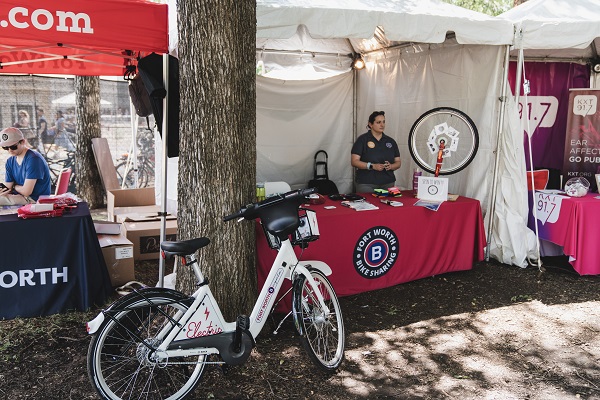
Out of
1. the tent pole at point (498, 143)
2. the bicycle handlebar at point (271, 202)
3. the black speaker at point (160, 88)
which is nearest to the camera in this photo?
the bicycle handlebar at point (271, 202)

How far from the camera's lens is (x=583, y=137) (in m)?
5.50

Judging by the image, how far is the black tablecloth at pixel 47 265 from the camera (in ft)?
12.4

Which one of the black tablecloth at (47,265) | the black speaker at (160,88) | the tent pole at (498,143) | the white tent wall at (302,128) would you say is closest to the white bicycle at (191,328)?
the black tablecloth at (47,265)

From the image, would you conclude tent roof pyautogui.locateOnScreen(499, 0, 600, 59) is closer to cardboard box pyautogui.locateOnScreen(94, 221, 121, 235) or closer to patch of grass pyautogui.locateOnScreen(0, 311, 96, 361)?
cardboard box pyautogui.locateOnScreen(94, 221, 121, 235)

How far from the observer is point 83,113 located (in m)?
8.26

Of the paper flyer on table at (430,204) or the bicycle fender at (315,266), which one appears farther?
the paper flyer on table at (430,204)

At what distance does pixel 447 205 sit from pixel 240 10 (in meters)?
2.78

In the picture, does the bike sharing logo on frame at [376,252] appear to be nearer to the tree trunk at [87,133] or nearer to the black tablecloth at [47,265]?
the black tablecloth at [47,265]

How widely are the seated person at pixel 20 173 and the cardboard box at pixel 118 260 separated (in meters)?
0.87

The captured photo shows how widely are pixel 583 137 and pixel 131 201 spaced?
5523 mm

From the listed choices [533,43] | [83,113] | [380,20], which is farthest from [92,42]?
[83,113]

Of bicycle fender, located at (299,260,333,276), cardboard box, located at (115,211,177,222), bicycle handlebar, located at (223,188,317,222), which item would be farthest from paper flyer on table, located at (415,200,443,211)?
cardboard box, located at (115,211,177,222)

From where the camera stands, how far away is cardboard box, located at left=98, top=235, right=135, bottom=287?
4.39m

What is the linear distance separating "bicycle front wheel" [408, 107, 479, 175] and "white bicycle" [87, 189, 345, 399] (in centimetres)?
278
